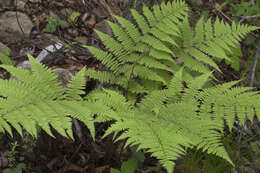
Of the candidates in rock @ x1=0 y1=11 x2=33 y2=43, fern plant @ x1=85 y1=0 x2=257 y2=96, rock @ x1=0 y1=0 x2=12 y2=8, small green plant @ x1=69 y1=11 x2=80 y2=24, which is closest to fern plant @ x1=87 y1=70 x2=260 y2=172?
fern plant @ x1=85 y1=0 x2=257 y2=96

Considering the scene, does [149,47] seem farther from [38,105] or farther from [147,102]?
[38,105]

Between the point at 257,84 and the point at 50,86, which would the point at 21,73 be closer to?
the point at 50,86

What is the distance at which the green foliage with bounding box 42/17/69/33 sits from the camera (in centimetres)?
371

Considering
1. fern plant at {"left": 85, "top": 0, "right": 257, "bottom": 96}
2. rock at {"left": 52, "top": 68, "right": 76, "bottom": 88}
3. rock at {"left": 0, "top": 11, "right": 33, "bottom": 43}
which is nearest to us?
fern plant at {"left": 85, "top": 0, "right": 257, "bottom": 96}

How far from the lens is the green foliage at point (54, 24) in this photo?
3.71 metres

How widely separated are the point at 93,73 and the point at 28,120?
3.56ft

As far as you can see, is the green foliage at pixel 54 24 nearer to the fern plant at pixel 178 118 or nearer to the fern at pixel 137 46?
the fern at pixel 137 46

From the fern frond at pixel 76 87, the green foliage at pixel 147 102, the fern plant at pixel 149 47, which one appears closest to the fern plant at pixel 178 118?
the green foliage at pixel 147 102

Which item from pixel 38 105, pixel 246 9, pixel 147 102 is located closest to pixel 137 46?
pixel 147 102

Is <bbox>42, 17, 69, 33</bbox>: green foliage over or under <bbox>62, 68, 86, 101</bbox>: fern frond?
over

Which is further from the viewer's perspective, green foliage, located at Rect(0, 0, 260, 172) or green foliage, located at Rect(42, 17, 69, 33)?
green foliage, located at Rect(42, 17, 69, 33)

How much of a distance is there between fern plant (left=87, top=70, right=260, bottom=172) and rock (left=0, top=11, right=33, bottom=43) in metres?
2.45

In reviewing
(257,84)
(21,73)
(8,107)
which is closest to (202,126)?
(8,107)

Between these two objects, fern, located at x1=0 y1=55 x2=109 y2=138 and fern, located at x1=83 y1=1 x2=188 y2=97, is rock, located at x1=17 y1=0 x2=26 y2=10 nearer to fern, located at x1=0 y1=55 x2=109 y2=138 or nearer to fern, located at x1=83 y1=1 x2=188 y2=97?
fern, located at x1=83 y1=1 x2=188 y2=97
